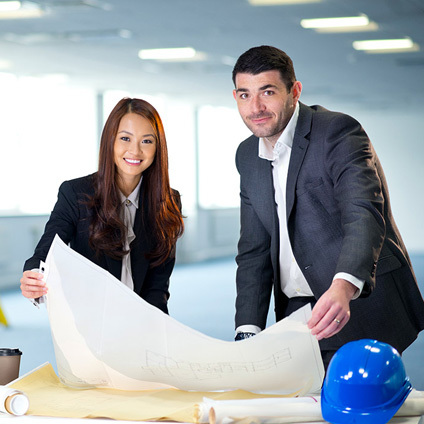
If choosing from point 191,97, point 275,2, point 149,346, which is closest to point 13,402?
point 149,346

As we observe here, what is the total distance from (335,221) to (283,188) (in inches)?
7.2

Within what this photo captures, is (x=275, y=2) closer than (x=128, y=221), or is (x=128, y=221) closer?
(x=128, y=221)

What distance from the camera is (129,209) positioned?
90.7 inches

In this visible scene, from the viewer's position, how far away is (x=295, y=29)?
5.55m

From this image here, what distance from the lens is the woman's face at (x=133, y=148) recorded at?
88.7 inches

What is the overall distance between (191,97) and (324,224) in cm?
436

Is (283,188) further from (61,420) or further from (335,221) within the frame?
(61,420)

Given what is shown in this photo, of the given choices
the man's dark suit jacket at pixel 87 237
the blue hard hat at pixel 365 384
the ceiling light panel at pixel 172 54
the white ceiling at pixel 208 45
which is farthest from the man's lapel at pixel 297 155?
the ceiling light panel at pixel 172 54

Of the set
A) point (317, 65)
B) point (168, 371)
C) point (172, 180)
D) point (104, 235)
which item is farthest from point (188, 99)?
point (168, 371)

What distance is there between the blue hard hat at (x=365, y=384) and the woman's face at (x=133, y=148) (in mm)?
1156

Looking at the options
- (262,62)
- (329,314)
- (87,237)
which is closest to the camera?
(329,314)

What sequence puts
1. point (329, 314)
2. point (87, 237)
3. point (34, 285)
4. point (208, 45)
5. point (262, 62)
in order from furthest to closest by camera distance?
point (208, 45), point (87, 237), point (262, 62), point (34, 285), point (329, 314)

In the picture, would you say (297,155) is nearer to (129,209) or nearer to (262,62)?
(262,62)

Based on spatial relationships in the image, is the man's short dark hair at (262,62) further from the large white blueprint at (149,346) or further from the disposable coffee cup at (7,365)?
the disposable coffee cup at (7,365)
